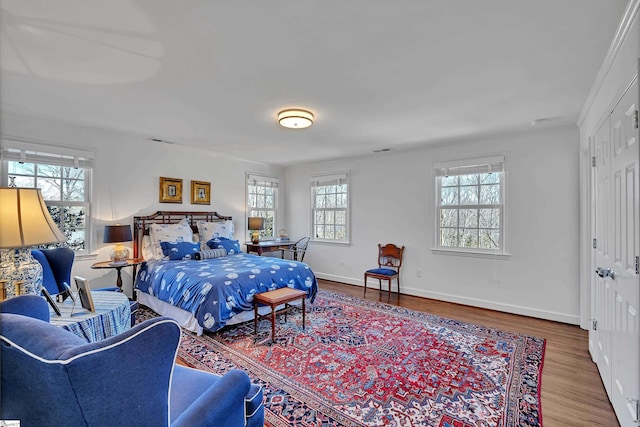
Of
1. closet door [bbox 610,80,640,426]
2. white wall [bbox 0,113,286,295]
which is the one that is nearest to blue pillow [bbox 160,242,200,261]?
white wall [bbox 0,113,286,295]

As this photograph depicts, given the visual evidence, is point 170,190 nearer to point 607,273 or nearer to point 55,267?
point 55,267

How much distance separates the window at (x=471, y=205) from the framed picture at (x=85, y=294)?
4273mm

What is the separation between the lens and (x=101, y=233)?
3.98 m

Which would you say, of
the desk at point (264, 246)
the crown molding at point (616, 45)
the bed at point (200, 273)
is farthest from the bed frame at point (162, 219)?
the crown molding at point (616, 45)

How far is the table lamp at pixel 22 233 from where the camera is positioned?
4.83 ft

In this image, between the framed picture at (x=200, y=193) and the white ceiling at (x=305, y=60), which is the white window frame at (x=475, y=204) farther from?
the framed picture at (x=200, y=193)

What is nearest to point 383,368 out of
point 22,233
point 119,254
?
point 22,233

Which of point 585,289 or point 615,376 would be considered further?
point 585,289

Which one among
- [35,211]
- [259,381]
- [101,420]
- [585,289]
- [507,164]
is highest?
[507,164]

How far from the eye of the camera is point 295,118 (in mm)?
3094

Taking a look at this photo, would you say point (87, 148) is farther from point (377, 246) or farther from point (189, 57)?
point (377, 246)

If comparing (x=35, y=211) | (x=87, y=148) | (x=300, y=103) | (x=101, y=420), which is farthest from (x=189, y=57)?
(x=87, y=148)

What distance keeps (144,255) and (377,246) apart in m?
3.69

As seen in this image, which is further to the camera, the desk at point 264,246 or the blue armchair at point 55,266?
the desk at point 264,246
